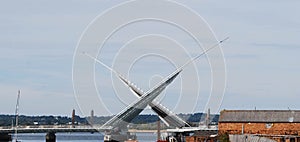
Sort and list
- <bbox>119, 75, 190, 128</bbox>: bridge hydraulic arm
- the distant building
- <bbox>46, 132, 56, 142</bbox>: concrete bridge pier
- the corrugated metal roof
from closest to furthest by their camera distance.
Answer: the distant building → the corrugated metal roof → <bbox>119, 75, 190, 128</bbox>: bridge hydraulic arm → <bbox>46, 132, 56, 142</bbox>: concrete bridge pier

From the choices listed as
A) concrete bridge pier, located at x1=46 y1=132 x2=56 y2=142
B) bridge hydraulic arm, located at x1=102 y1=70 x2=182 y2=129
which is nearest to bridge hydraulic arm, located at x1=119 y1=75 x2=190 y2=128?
bridge hydraulic arm, located at x1=102 y1=70 x2=182 y2=129

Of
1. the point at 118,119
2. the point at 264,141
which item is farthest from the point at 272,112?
the point at 264,141

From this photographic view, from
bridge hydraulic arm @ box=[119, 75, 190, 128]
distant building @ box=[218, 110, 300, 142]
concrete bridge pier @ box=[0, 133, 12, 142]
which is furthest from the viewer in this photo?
concrete bridge pier @ box=[0, 133, 12, 142]

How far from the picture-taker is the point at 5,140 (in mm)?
109375

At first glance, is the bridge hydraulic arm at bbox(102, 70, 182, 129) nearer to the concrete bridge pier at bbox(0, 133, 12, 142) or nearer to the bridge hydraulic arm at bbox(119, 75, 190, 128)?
the bridge hydraulic arm at bbox(119, 75, 190, 128)

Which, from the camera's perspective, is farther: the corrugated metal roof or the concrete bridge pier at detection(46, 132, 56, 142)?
the concrete bridge pier at detection(46, 132, 56, 142)

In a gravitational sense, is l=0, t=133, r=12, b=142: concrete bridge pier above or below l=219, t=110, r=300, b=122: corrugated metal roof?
below

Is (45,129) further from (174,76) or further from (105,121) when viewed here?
(174,76)

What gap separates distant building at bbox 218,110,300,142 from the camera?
7438cm

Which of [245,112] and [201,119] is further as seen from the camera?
[201,119]

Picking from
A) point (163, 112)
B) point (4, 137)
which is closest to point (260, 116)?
point (163, 112)

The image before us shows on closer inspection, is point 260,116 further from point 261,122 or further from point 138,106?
point 138,106

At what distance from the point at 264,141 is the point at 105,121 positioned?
52975 millimetres

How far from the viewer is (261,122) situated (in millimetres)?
75500
